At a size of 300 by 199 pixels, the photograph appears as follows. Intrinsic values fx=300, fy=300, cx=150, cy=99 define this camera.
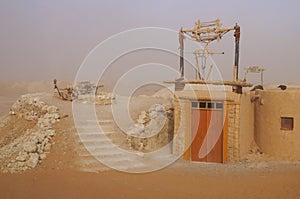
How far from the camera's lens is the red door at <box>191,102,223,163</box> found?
11250mm

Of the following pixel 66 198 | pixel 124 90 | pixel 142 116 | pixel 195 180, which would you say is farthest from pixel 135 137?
pixel 124 90

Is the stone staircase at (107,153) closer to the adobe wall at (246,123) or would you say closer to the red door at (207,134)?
the red door at (207,134)

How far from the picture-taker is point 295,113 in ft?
39.2

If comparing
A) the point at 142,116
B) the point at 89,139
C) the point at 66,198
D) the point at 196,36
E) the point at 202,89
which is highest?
the point at 196,36

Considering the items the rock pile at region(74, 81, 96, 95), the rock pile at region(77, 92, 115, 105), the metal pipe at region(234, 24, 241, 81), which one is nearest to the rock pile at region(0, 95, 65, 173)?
the rock pile at region(77, 92, 115, 105)

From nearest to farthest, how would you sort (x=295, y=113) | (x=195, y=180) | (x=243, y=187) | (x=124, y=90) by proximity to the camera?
(x=243, y=187) → (x=195, y=180) → (x=295, y=113) → (x=124, y=90)

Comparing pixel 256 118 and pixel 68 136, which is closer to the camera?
pixel 68 136

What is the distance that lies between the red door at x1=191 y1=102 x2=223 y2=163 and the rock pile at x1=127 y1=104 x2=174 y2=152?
67.0 inches

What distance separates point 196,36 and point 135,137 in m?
4.78

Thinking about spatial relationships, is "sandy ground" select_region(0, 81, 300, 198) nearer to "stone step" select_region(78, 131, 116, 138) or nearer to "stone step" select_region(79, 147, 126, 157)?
"stone step" select_region(79, 147, 126, 157)

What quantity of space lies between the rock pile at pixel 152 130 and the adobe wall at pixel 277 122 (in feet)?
12.9

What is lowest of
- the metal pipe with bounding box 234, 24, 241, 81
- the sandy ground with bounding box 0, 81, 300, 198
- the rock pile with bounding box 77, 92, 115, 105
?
the sandy ground with bounding box 0, 81, 300, 198

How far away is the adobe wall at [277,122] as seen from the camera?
1193cm

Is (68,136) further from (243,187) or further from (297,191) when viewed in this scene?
(297,191)
